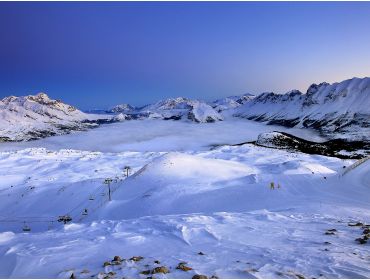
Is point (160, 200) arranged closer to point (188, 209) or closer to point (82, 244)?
point (188, 209)

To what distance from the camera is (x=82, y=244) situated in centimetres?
1302

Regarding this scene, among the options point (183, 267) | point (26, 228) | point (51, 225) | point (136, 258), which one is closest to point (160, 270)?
point (183, 267)

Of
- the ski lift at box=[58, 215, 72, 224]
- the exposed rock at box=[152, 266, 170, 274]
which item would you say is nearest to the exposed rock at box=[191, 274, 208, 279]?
the exposed rock at box=[152, 266, 170, 274]

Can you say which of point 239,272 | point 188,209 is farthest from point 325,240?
point 188,209

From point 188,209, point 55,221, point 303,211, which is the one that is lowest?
point 55,221

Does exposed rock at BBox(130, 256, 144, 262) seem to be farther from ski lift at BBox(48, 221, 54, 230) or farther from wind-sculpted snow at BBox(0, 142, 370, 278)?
ski lift at BBox(48, 221, 54, 230)

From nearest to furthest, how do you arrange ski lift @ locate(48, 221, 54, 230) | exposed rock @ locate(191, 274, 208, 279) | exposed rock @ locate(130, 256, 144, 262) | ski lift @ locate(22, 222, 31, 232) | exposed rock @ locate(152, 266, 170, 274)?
exposed rock @ locate(191, 274, 208, 279), exposed rock @ locate(152, 266, 170, 274), exposed rock @ locate(130, 256, 144, 262), ski lift @ locate(48, 221, 54, 230), ski lift @ locate(22, 222, 31, 232)

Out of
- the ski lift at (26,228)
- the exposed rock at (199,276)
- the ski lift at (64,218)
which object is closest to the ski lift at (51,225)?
the ski lift at (64,218)

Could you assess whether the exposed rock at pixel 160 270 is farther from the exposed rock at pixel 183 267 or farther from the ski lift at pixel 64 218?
the ski lift at pixel 64 218

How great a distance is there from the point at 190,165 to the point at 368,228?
27.3 m

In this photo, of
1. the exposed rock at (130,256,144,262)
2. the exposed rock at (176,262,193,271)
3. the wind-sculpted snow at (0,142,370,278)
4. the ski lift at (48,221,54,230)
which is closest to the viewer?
the exposed rock at (176,262,193,271)

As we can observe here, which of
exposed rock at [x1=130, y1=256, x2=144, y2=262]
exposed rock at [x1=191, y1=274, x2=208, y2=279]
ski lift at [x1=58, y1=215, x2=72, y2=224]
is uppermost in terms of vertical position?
exposed rock at [x1=191, y1=274, x2=208, y2=279]

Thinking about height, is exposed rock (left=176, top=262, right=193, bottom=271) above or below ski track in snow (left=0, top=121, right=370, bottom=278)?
above

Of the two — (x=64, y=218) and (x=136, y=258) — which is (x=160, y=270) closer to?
(x=136, y=258)
